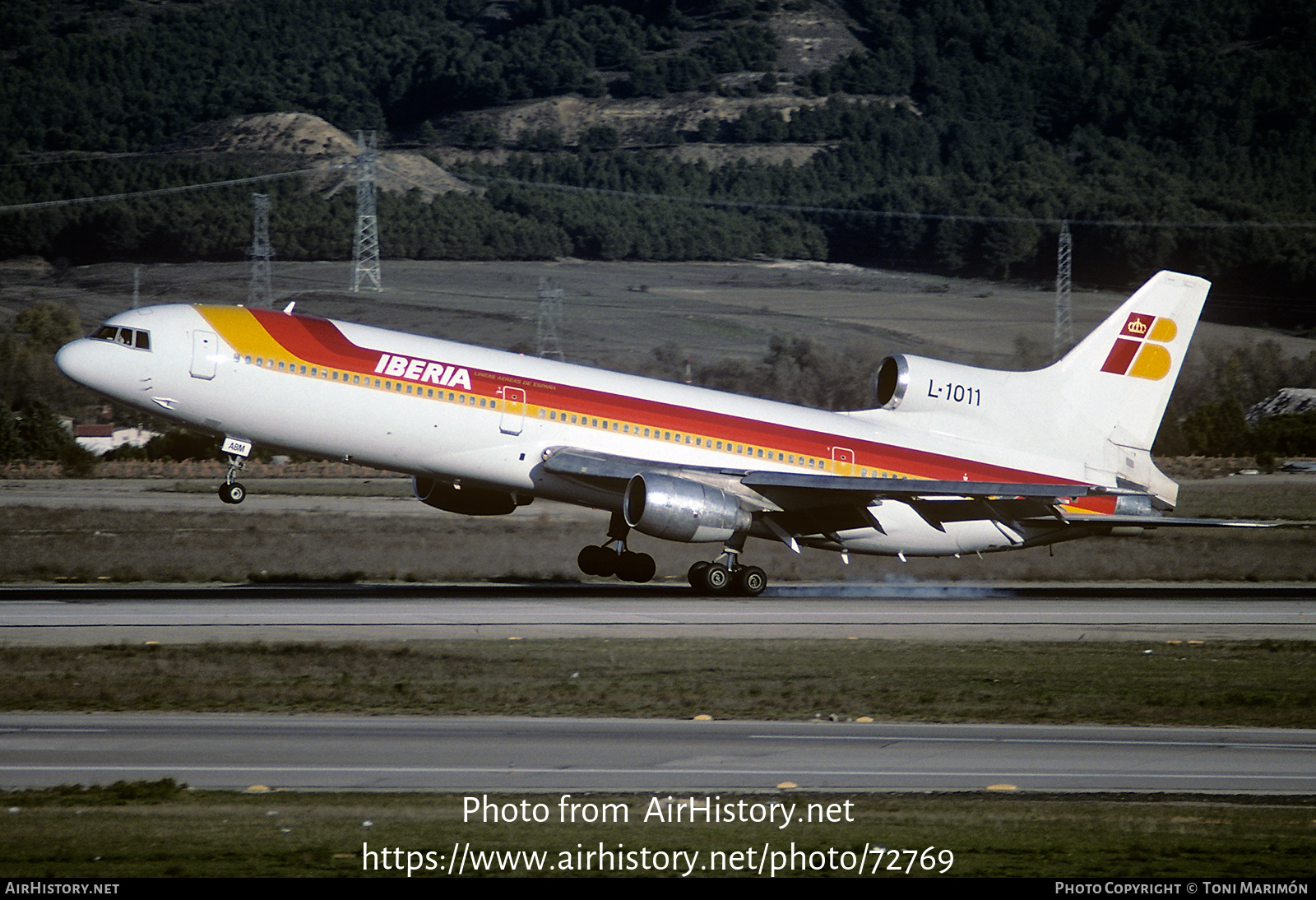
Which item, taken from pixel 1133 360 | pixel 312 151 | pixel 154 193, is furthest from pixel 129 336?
pixel 312 151

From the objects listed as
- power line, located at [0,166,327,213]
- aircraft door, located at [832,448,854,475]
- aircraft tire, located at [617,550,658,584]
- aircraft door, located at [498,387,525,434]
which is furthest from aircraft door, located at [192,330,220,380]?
power line, located at [0,166,327,213]

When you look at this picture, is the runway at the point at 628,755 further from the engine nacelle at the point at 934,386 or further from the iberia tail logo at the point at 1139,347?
the iberia tail logo at the point at 1139,347

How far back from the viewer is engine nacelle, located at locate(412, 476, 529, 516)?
32.3m

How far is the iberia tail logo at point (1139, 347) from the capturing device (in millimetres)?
35656

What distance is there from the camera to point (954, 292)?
450ft

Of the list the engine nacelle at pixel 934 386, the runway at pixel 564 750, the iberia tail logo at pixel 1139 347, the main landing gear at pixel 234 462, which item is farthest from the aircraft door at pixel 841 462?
the main landing gear at pixel 234 462

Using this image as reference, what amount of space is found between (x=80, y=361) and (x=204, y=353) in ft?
7.75

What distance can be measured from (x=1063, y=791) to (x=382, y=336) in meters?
19.7

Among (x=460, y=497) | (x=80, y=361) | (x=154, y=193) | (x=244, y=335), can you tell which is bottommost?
(x=460, y=497)

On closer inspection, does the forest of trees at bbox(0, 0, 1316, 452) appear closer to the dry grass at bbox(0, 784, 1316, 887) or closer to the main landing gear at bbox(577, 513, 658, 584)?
the main landing gear at bbox(577, 513, 658, 584)

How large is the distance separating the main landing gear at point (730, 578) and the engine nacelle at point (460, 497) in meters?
4.75

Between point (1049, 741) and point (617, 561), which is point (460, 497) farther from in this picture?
point (1049, 741)

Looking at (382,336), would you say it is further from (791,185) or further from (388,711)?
(791,185)

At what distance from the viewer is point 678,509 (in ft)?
96.6
